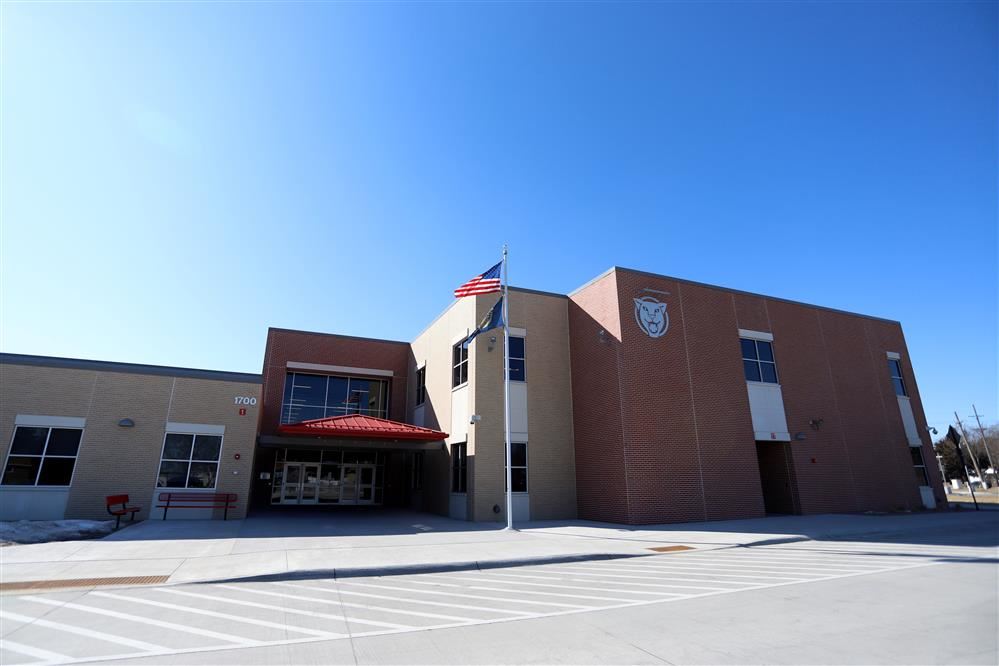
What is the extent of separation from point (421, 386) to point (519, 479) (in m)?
9.45

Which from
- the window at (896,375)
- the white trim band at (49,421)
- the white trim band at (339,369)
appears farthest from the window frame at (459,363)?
the window at (896,375)

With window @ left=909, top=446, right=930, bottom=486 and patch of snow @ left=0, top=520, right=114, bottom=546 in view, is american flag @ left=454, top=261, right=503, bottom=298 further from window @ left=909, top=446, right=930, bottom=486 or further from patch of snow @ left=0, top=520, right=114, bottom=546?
window @ left=909, top=446, right=930, bottom=486

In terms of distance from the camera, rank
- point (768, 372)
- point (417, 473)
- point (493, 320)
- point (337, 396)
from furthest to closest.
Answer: point (337, 396), point (417, 473), point (768, 372), point (493, 320)

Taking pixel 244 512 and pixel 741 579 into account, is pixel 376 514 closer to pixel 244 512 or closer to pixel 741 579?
pixel 244 512

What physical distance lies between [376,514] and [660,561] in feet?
48.2

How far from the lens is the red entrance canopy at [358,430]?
19266mm

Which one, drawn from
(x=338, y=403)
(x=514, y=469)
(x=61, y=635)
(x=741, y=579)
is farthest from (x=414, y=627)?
(x=338, y=403)

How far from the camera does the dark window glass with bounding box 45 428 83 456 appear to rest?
1692 cm

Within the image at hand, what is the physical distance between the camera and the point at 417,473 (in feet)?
84.0

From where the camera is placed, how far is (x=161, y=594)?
770cm

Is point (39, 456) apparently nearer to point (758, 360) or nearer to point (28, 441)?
point (28, 441)

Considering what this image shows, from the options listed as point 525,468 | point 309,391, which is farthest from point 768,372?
point 309,391

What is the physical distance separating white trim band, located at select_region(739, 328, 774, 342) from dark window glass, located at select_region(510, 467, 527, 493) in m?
11.4

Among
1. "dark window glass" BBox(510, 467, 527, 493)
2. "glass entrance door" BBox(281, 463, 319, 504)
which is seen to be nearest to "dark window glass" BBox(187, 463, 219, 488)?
"glass entrance door" BBox(281, 463, 319, 504)
